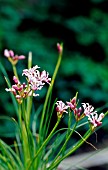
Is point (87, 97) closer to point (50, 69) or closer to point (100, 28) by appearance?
point (50, 69)

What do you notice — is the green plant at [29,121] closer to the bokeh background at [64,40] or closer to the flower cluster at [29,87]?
the flower cluster at [29,87]

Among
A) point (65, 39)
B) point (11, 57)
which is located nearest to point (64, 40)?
point (65, 39)

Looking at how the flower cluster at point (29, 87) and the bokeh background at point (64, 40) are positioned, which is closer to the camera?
the flower cluster at point (29, 87)

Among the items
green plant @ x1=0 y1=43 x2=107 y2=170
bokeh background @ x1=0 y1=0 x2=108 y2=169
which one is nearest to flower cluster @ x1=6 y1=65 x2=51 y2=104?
green plant @ x1=0 y1=43 x2=107 y2=170

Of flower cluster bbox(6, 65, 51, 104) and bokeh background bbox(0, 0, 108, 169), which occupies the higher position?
bokeh background bbox(0, 0, 108, 169)

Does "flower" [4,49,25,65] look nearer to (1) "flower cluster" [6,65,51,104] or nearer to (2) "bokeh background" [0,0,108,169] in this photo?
(1) "flower cluster" [6,65,51,104]

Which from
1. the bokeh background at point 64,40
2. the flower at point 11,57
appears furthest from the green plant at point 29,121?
the bokeh background at point 64,40

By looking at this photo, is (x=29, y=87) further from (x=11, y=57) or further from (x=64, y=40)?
(x=64, y=40)
